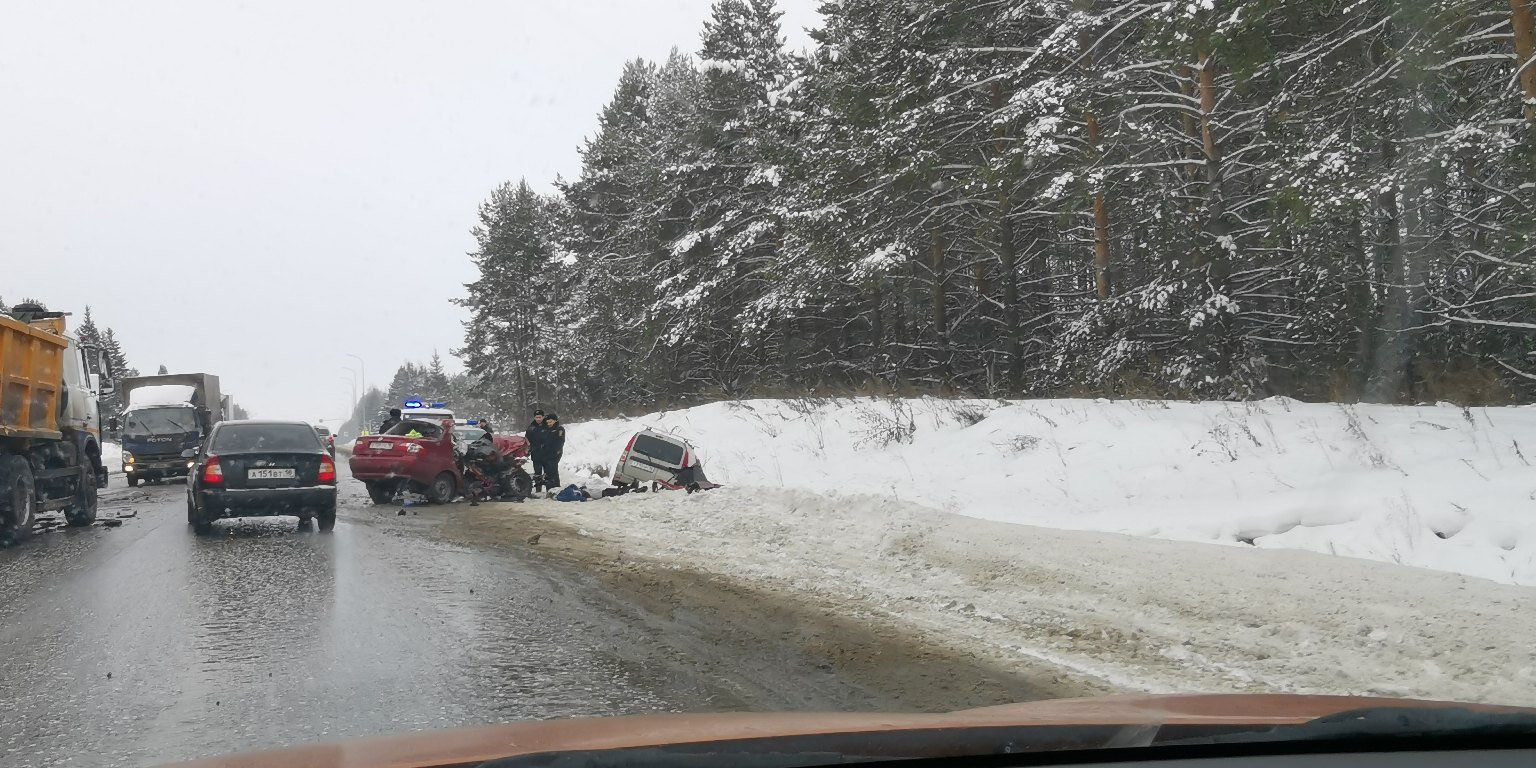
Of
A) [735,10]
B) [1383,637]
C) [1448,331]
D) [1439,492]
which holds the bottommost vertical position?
[1383,637]

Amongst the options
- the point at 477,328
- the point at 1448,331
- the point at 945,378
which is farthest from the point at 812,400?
the point at 477,328

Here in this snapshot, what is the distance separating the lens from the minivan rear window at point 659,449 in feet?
68.0

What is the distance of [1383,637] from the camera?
6.96m

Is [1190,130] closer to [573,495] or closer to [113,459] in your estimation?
[573,495]

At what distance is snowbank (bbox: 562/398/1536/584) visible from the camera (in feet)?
29.5

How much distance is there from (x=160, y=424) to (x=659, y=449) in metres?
16.9

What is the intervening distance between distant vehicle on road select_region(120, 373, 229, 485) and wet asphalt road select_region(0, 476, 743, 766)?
1830 cm

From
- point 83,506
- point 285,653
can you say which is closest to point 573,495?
point 83,506

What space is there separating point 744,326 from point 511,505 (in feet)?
37.9

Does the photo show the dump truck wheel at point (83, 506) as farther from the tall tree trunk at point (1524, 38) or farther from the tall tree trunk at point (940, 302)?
the tall tree trunk at point (1524, 38)

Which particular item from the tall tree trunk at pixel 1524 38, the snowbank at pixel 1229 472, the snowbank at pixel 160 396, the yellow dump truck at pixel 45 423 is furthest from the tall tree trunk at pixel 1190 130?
the snowbank at pixel 160 396

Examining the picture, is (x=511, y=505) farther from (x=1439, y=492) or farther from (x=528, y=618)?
(x=1439, y=492)

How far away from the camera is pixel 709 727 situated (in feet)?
9.82

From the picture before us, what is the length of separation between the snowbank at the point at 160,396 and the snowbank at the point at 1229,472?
19.4 metres
